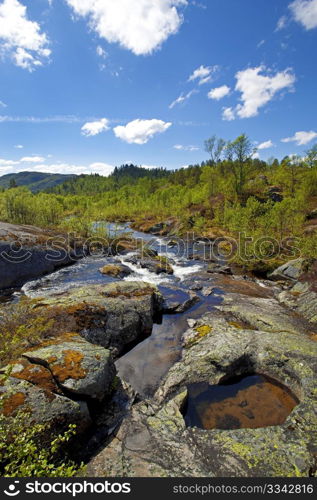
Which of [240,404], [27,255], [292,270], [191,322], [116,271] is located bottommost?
[240,404]

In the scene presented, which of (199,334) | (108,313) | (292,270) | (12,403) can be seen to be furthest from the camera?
(292,270)

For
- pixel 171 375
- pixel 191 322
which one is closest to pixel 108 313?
pixel 171 375

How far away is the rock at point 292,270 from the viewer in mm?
21737

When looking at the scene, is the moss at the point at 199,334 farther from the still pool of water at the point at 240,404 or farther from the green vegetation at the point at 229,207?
the green vegetation at the point at 229,207

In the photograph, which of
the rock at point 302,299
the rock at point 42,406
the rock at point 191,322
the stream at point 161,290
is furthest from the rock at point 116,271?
the rock at point 42,406

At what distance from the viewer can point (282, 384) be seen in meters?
9.45

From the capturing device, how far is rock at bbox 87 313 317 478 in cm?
576

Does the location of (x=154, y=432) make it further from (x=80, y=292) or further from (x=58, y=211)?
(x=58, y=211)

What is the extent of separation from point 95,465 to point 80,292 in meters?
10.8

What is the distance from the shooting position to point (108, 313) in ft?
41.3

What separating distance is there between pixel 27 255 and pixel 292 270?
26463 millimetres

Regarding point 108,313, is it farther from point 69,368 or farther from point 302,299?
point 302,299

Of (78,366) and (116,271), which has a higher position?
(78,366)

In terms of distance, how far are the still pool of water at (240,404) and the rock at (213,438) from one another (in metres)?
0.35
